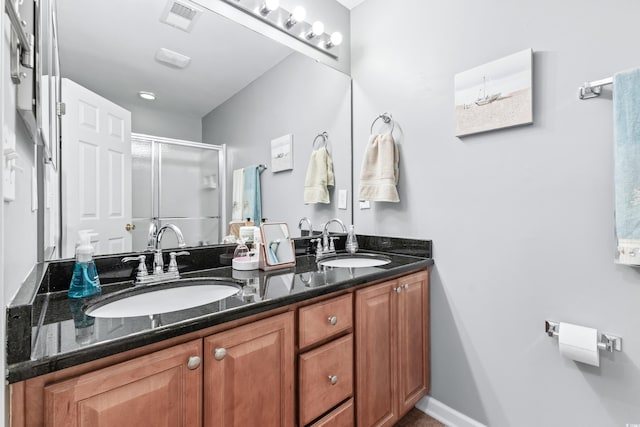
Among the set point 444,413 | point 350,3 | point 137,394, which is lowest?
point 444,413

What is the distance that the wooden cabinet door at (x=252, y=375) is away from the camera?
2.74ft

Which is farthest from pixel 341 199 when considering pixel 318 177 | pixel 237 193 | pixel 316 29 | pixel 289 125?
pixel 316 29

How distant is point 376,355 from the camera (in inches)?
52.9

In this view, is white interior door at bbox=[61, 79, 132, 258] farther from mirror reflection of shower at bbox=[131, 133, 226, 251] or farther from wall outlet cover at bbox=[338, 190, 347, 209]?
wall outlet cover at bbox=[338, 190, 347, 209]

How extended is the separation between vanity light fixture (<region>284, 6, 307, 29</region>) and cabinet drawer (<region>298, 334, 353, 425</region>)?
1714mm

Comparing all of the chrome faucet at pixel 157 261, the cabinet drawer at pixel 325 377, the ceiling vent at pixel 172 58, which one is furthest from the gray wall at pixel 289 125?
the cabinet drawer at pixel 325 377

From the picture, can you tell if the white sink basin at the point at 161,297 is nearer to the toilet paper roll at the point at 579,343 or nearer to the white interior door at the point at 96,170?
the white interior door at the point at 96,170

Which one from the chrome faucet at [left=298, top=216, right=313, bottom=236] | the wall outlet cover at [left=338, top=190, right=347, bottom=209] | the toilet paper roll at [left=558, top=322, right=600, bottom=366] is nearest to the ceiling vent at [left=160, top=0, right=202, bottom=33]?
the chrome faucet at [left=298, top=216, right=313, bottom=236]

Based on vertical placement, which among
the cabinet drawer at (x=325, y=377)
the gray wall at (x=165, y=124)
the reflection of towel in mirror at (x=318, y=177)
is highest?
→ the gray wall at (x=165, y=124)

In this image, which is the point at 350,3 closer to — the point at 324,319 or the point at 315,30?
the point at 315,30

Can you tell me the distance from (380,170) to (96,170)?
1332mm

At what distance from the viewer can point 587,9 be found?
1.17 metres

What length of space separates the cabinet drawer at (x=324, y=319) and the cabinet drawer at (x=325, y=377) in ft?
0.14

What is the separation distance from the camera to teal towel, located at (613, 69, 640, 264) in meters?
1.01
